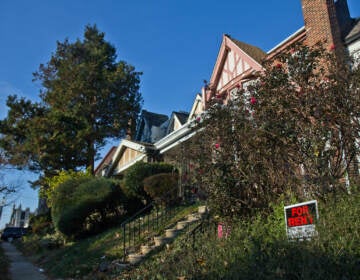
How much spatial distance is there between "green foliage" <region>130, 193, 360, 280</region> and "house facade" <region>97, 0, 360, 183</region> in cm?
287

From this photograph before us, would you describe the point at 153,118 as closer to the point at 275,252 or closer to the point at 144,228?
the point at 144,228

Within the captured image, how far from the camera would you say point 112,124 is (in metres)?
25.4

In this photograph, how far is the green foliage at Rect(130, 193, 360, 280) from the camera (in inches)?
149

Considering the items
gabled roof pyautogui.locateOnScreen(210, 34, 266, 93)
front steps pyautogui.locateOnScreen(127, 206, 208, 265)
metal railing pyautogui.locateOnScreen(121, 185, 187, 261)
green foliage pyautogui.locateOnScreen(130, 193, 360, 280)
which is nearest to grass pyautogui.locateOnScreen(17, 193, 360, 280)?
green foliage pyautogui.locateOnScreen(130, 193, 360, 280)

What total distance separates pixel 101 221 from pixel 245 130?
10203 mm

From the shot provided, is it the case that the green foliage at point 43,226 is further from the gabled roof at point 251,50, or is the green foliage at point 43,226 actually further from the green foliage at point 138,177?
the gabled roof at point 251,50

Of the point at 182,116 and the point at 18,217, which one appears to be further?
the point at 18,217

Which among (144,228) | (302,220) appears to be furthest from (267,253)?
(144,228)

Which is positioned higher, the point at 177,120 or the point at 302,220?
the point at 177,120

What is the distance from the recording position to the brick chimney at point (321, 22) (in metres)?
10.1

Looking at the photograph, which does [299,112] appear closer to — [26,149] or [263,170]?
[263,170]

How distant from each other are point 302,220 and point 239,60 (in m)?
10.9

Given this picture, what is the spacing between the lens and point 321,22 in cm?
1041

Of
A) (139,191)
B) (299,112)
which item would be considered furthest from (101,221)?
(299,112)
